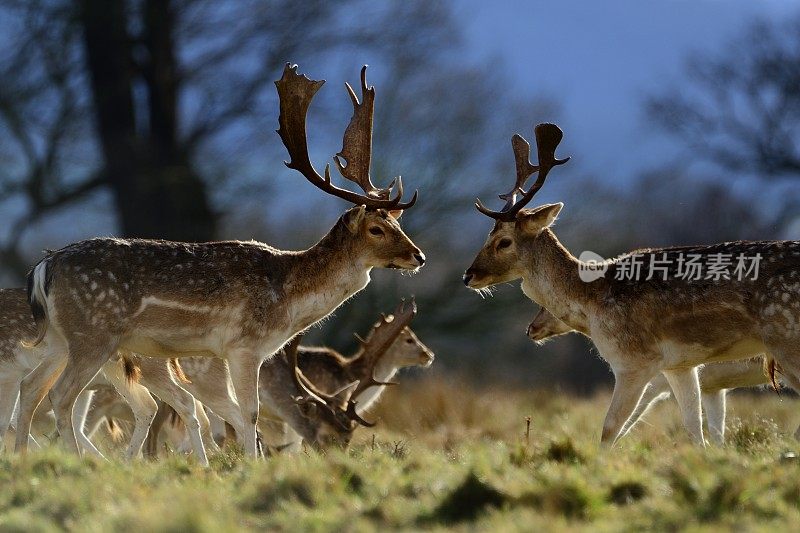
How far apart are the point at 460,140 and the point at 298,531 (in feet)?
51.5

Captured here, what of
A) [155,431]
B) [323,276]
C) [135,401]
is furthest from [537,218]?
[155,431]

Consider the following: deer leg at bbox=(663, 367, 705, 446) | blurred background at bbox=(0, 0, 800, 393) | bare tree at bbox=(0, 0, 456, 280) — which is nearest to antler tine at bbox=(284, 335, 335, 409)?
deer leg at bbox=(663, 367, 705, 446)

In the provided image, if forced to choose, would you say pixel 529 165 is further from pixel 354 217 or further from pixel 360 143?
Answer: pixel 354 217

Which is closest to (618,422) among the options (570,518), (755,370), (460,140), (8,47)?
(755,370)

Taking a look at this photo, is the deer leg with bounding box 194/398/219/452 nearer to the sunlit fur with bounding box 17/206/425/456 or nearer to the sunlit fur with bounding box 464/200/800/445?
the sunlit fur with bounding box 17/206/425/456

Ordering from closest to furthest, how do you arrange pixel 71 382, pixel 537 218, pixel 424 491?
pixel 424 491 < pixel 71 382 < pixel 537 218

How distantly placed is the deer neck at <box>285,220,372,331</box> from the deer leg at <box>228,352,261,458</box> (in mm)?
467

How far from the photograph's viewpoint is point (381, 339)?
11016mm

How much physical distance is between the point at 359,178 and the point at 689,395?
111 inches

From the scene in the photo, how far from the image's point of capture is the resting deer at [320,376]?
945 cm

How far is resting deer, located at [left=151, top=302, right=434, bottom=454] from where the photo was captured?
31.0ft

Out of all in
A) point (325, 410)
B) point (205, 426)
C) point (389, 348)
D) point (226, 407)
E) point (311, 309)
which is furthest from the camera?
point (389, 348)

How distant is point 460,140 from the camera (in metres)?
20.4

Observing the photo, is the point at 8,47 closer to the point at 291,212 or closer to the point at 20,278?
the point at 20,278
